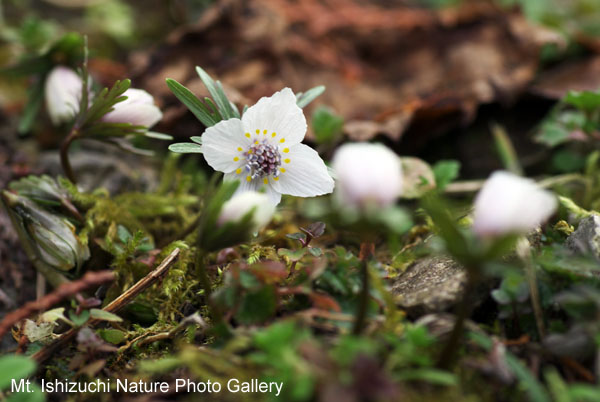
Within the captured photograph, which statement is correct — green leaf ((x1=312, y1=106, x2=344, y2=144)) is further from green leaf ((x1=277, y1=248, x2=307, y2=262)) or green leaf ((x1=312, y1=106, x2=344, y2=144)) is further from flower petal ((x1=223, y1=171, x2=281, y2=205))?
green leaf ((x1=277, y1=248, x2=307, y2=262))

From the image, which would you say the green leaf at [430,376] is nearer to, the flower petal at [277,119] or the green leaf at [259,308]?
the green leaf at [259,308]

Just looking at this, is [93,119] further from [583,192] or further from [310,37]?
[583,192]

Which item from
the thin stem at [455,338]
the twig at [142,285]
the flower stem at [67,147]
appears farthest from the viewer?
the flower stem at [67,147]

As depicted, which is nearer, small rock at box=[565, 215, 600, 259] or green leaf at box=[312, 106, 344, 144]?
small rock at box=[565, 215, 600, 259]

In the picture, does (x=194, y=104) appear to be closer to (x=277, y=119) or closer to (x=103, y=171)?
(x=277, y=119)

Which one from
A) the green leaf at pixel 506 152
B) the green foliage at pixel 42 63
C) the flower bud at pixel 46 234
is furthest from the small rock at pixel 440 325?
the green foliage at pixel 42 63

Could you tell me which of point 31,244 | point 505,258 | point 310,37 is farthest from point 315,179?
point 310,37

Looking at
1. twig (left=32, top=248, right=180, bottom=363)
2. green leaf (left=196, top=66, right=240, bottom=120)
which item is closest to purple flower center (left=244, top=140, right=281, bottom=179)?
green leaf (left=196, top=66, right=240, bottom=120)
